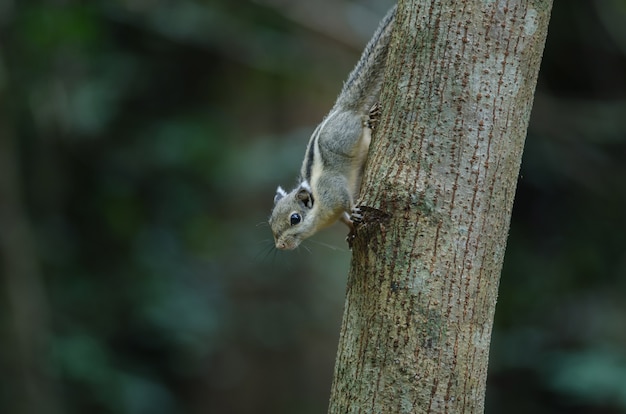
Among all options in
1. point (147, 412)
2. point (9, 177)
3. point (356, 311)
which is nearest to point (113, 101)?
point (9, 177)

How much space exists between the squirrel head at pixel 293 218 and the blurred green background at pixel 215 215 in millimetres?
3119

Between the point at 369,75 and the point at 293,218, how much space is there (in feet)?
2.45

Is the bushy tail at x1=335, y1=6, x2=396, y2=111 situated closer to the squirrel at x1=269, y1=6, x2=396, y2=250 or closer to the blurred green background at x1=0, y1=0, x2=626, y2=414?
the squirrel at x1=269, y1=6, x2=396, y2=250

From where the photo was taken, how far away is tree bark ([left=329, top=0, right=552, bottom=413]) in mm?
2086

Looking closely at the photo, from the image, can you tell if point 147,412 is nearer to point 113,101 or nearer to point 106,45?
point 113,101

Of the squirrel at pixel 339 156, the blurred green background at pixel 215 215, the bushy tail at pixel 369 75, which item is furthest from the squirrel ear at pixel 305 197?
the blurred green background at pixel 215 215

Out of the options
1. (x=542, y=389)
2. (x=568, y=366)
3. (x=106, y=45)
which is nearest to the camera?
(x=568, y=366)

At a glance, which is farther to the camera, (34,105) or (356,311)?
(34,105)

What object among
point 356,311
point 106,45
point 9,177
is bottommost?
point 356,311

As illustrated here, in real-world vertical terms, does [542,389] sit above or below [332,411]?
above

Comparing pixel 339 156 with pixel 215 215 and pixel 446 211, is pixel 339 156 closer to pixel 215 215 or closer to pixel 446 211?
pixel 446 211

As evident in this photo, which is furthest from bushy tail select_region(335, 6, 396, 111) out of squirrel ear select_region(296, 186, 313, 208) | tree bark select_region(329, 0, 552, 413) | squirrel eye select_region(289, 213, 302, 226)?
tree bark select_region(329, 0, 552, 413)

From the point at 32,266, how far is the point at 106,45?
7.40ft

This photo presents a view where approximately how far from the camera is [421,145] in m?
2.14
